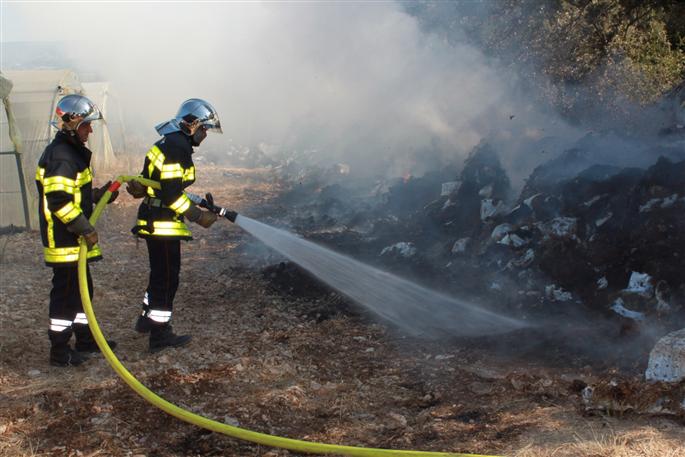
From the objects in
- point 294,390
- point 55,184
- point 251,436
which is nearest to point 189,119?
point 55,184

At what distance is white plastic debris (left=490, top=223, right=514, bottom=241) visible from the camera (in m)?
6.93

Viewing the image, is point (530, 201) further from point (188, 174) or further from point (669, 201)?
point (188, 174)

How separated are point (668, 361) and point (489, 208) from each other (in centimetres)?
421

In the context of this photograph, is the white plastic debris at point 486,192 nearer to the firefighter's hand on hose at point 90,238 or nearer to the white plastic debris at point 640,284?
the white plastic debris at point 640,284

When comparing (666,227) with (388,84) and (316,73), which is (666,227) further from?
(316,73)

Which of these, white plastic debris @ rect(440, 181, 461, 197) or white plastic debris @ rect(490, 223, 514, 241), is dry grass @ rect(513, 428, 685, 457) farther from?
white plastic debris @ rect(440, 181, 461, 197)

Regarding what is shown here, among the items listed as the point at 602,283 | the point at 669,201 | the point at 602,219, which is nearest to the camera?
the point at 602,283

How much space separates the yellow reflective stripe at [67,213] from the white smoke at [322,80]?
6.79 m

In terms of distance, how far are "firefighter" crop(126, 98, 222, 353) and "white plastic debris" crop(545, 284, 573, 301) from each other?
321 centimetres

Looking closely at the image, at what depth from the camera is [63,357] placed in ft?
15.6

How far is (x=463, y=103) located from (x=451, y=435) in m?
Answer: 10.1

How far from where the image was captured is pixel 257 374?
4719mm

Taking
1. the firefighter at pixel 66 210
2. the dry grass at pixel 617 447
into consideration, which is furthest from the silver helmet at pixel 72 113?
the dry grass at pixel 617 447

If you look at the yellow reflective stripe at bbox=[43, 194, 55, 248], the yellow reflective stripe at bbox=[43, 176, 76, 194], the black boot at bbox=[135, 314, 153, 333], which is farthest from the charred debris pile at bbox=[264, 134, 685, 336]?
the yellow reflective stripe at bbox=[43, 176, 76, 194]
